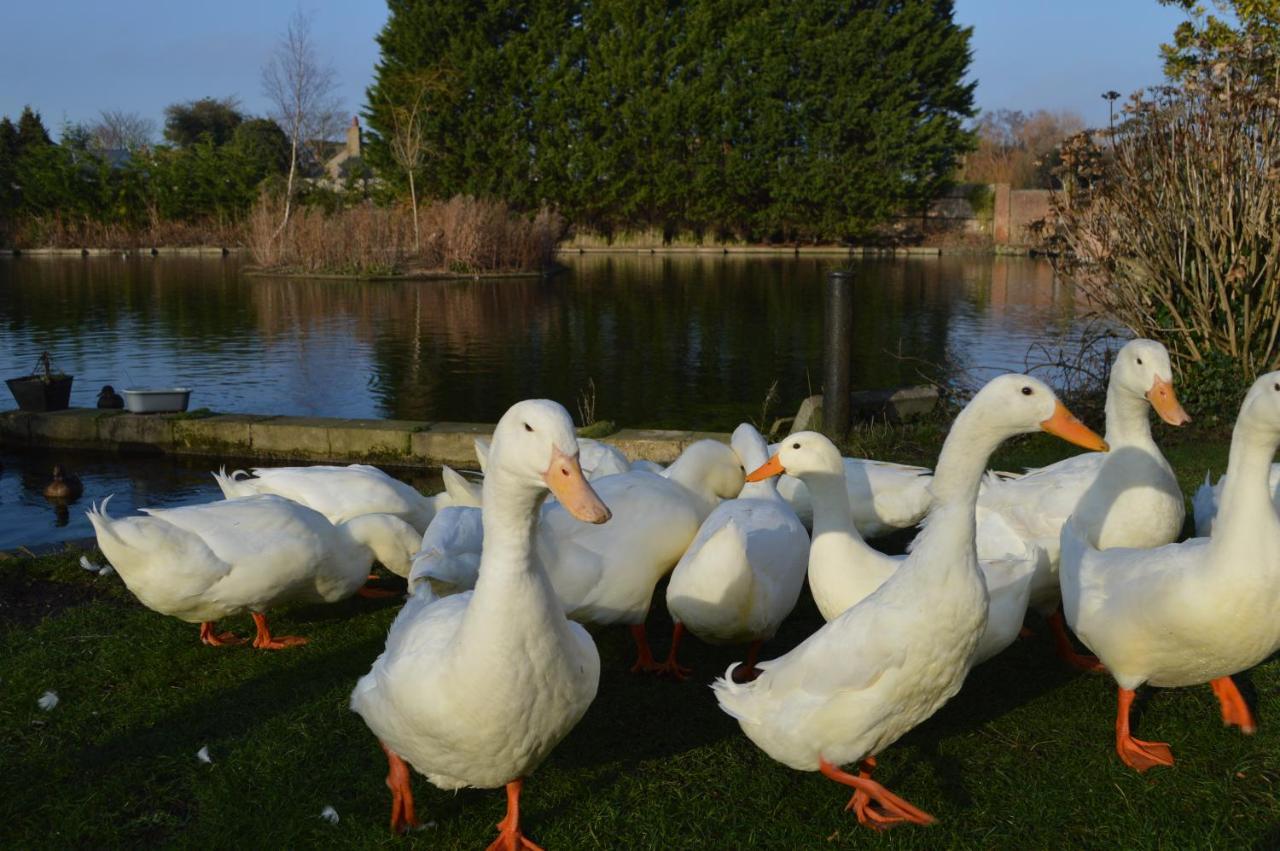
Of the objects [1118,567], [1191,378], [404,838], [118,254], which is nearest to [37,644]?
[404,838]

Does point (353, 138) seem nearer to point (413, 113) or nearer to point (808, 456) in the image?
point (413, 113)

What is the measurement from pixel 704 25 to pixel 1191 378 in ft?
115

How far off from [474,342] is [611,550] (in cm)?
1171

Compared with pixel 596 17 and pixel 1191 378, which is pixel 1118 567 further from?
pixel 596 17

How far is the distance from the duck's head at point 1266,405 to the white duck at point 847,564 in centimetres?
87

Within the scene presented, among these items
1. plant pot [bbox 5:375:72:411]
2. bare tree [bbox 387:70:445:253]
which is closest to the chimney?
bare tree [bbox 387:70:445:253]

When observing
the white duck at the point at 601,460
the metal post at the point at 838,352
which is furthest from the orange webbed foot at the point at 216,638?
the metal post at the point at 838,352

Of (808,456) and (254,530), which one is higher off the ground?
(808,456)

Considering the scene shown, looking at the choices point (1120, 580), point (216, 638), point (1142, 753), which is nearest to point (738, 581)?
point (1120, 580)

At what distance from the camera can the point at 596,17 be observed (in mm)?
40281

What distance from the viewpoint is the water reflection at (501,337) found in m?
11.6

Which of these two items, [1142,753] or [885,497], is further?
[885,497]

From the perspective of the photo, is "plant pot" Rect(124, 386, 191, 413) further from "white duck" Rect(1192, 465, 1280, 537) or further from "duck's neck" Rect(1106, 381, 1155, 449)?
"white duck" Rect(1192, 465, 1280, 537)

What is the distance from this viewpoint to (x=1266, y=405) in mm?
3275
